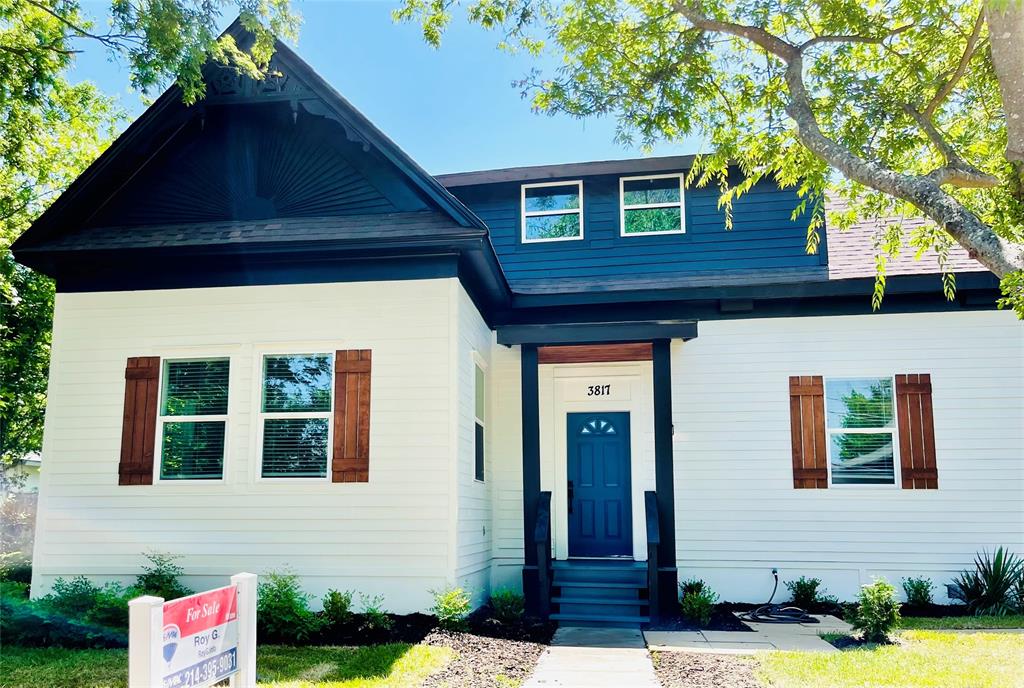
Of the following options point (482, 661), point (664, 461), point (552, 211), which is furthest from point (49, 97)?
point (482, 661)

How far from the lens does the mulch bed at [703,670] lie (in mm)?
5871

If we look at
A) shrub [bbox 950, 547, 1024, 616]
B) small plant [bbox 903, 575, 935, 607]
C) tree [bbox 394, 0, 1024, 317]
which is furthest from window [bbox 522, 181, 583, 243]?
shrub [bbox 950, 547, 1024, 616]

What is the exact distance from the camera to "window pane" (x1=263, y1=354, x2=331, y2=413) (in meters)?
8.38

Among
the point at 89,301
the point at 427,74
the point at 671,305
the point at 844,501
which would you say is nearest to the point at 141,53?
the point at 89,301

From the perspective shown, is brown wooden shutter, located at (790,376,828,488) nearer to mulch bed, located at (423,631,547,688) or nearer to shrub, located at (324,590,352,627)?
mulch bed, located at (423,631,547,688)

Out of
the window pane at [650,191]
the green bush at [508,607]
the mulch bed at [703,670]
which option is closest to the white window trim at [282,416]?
the green bush at [508,607]

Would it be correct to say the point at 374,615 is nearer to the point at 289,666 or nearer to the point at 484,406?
the point at 289,666

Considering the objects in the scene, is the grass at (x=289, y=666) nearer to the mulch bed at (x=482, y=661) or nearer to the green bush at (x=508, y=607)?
the mulch bed at (x=482, y=661)

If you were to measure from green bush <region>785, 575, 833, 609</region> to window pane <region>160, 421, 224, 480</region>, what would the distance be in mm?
6546

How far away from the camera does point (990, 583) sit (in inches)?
355

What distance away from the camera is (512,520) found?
10.2 m

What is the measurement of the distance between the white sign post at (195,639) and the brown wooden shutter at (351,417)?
11.6 ft

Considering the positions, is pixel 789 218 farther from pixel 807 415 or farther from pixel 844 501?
pixel 844 501

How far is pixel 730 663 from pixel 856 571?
3.73m
